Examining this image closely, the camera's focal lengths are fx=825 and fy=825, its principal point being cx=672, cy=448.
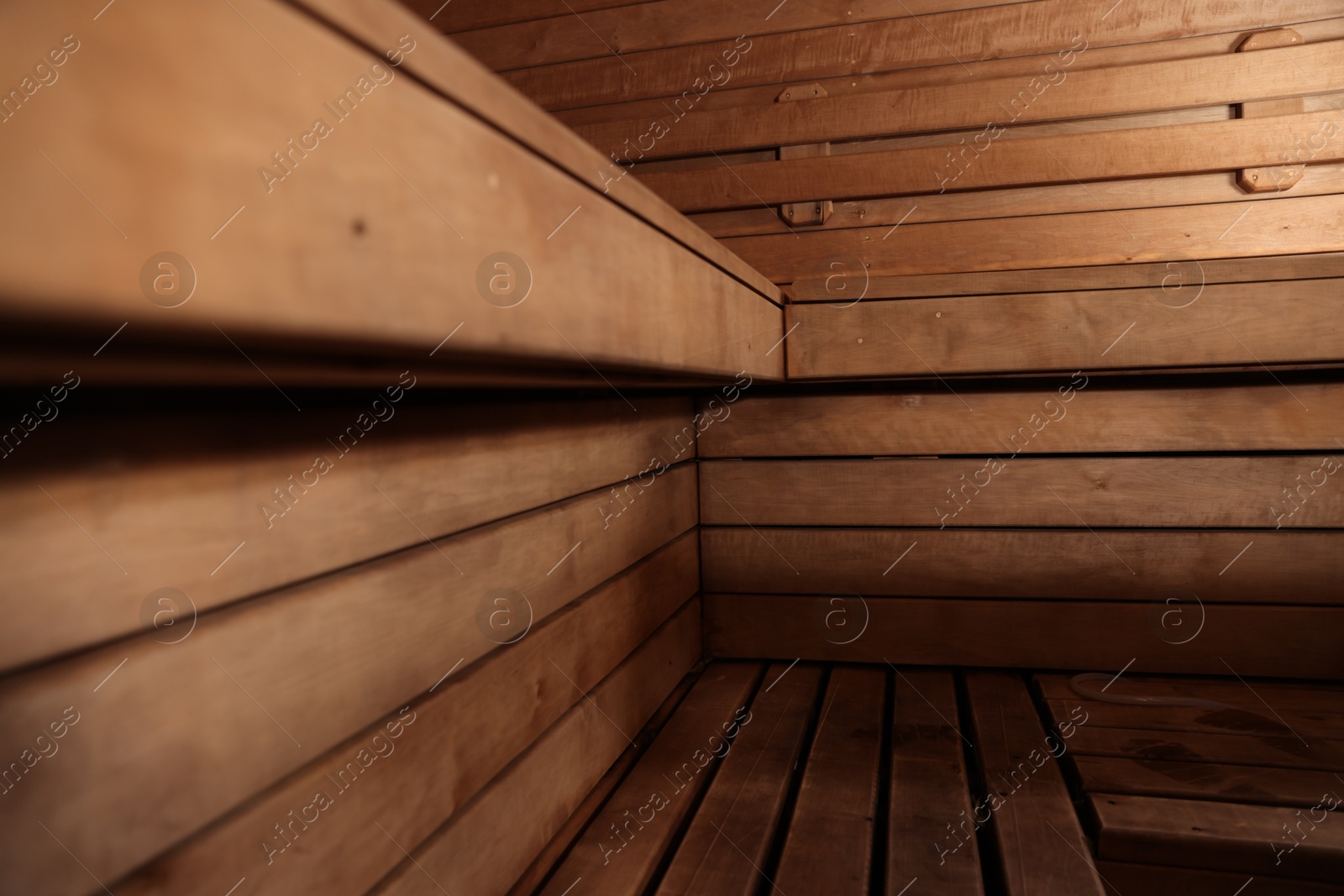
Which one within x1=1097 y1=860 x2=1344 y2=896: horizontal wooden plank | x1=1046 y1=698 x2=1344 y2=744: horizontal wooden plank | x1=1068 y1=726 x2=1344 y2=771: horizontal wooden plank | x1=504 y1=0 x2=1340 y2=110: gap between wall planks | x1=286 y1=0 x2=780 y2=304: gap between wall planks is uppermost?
x1=504 y1=0 x2=1340 y2=110: gap between wall planks

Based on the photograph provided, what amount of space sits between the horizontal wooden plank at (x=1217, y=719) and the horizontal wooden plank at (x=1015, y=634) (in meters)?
0.20

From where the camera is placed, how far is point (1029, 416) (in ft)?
6.90

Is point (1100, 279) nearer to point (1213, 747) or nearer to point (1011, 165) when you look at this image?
point (1011, 165)

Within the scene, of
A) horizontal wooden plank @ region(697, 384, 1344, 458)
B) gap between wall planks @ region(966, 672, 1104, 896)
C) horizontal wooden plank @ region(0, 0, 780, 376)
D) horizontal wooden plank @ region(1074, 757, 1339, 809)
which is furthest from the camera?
horizontal wooden plank @ region(697, 384, 1344, 458)

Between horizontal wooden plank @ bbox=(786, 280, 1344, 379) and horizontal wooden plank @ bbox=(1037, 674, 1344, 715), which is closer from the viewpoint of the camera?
horizontal wooden plank @ bbox=(786, 280, 1344, 379)

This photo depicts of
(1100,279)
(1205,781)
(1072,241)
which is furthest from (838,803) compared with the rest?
(1072,241)

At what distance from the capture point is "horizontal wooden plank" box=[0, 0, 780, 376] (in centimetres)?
32

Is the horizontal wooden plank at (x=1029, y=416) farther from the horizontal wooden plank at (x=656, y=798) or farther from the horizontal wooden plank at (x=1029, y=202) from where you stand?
the horizontal wooden plank at (x=656, y=798)

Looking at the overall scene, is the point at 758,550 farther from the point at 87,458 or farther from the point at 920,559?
the point at 87,458

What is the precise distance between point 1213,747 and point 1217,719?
0.19 metres

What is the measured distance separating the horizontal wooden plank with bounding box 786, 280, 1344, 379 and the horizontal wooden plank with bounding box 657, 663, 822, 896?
0.80 m

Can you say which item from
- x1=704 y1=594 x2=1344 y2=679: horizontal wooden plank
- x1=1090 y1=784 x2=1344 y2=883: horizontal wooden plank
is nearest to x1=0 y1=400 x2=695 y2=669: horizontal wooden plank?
x1=1090 y1=784 x2=1344 y2=883: horizontal wooden plank

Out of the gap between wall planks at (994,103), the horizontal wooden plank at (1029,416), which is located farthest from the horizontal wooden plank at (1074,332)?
the gap between wall planks at (994,103)

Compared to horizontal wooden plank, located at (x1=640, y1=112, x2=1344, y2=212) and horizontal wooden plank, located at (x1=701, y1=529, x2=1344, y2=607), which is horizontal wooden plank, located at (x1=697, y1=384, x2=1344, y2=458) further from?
horizontal wooden plank, located at (x1=640, y1=112, x2=1344, y2=212)
